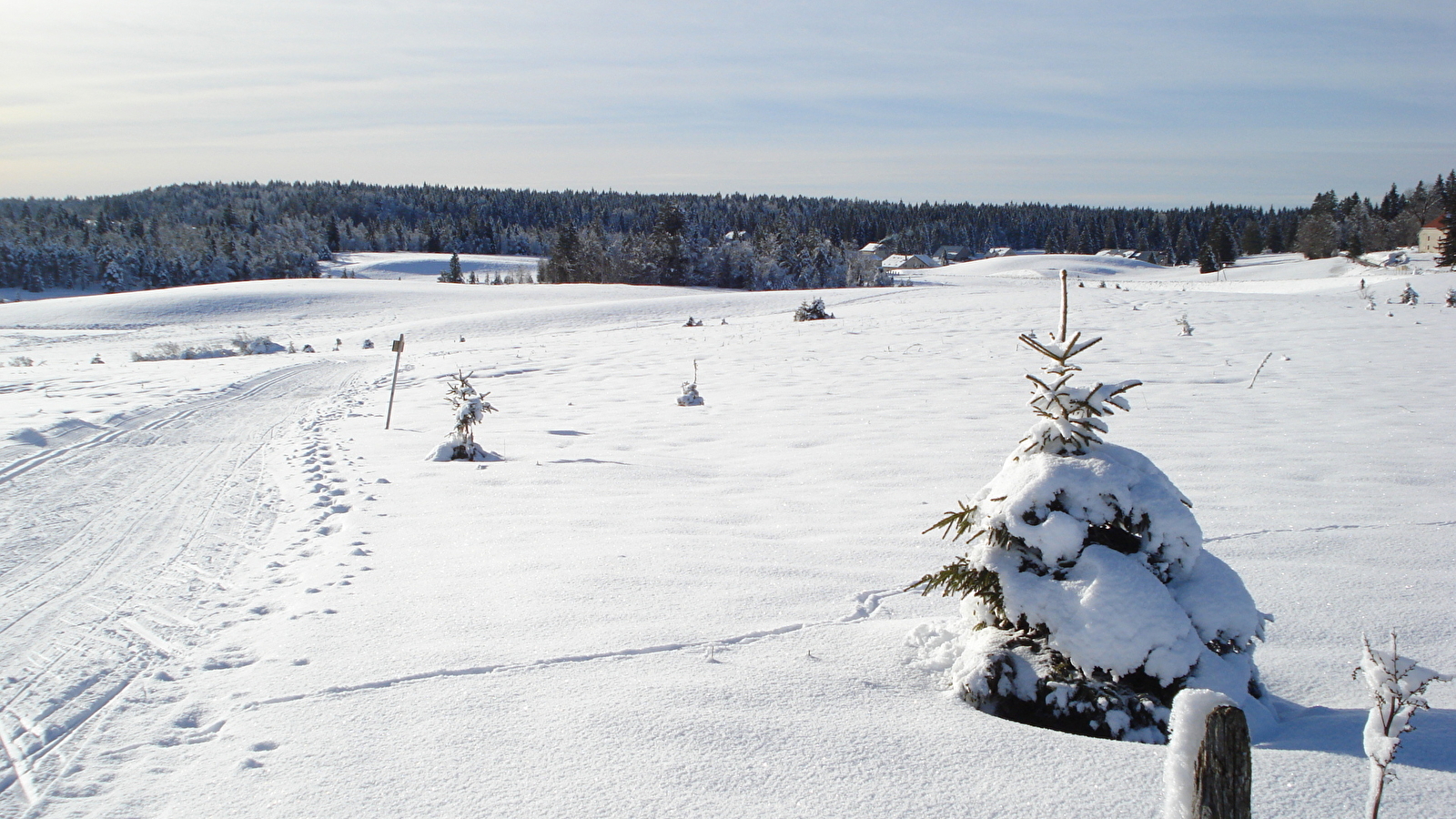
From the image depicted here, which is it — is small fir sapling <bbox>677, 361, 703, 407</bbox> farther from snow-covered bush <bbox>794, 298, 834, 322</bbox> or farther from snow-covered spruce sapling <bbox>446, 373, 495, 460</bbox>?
snow-covered bush <bbox>794, 298, 834, 322</bbox>

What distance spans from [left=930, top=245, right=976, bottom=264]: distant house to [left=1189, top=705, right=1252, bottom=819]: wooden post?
119878 mm

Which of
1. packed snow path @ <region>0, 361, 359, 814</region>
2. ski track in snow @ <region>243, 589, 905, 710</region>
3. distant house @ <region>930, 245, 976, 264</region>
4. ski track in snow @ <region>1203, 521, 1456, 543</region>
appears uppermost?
distant house @ <region>930, 245, 976, 264</region>

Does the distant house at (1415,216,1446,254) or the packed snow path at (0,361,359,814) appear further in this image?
the distant house at (1415,216,1446,254)

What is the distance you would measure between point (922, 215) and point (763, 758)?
162m

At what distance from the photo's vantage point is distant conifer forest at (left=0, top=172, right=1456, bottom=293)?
65.1 metres

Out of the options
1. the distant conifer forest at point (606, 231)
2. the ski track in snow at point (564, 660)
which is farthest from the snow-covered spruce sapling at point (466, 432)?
the distant conifer forest at point (606, 231)

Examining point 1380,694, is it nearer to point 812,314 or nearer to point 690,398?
point 690,398

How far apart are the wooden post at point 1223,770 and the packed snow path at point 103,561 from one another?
3768 millimetres

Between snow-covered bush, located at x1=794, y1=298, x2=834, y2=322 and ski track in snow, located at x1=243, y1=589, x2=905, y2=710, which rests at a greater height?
snow-covered bush, located at x1=794, y1=298, x2=834, y2=322

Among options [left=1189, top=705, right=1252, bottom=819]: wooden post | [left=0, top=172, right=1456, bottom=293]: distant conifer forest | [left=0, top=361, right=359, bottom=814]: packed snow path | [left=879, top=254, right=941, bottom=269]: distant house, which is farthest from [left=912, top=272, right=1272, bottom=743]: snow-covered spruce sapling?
[left=879, top=254, right=941, bottom=269]: distant house

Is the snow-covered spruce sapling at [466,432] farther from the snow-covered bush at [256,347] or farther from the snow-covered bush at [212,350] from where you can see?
the snow-covered bush at [256,347]

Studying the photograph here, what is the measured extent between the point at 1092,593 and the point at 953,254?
126 m

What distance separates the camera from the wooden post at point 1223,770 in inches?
66.4

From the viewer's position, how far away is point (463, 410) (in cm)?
934
